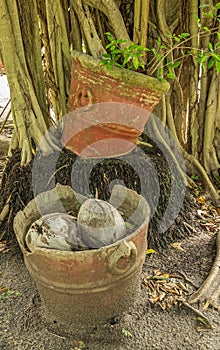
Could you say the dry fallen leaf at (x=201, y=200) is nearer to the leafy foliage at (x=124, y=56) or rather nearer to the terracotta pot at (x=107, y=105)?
the terracotta pot at (x=107, y=105)

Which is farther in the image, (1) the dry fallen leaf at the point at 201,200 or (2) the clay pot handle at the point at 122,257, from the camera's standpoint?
(1) the dry fallen leaf at the point at 201,200

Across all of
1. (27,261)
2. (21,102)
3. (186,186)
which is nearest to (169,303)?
(27,261)

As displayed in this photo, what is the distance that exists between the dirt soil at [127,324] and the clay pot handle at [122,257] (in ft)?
1.06

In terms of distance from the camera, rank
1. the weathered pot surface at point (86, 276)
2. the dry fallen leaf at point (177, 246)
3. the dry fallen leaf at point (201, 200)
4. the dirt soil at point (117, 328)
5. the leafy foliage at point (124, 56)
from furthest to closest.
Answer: the dry fallen leaf at point (201, 200) → the dry fallen leaf at point (177, 246) → the leafy foliage at point (124, 56) → the dirt soil at point (117, 328) → the weathered pot surface at point (86, 276)

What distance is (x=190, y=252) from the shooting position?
6.77ft

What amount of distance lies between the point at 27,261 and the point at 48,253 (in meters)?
0.17

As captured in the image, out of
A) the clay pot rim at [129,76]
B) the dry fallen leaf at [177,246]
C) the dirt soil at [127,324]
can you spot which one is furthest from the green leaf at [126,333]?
the clay pot rim at [129,76]

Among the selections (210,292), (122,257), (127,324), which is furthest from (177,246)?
(122,257)

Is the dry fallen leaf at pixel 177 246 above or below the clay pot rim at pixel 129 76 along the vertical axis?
below

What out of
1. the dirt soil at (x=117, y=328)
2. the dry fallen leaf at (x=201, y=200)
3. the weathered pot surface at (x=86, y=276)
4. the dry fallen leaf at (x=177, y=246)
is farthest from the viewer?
the dry fallen leaf at (x=201, y=200)

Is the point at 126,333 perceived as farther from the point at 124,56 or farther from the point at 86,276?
the point at 124,56

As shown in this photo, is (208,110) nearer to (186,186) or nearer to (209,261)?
(186,186)

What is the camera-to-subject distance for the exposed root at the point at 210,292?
1754 millimetres

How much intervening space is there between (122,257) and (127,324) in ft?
1.30
